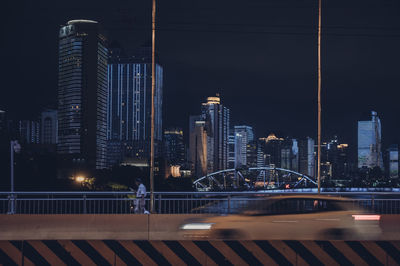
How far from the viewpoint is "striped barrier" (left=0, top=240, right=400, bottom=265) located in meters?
12.6

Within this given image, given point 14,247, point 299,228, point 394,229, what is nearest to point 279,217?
point 299,228

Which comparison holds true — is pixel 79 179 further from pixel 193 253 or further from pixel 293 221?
pixel 293 221

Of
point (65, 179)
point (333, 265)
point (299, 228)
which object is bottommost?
point (65, 179)

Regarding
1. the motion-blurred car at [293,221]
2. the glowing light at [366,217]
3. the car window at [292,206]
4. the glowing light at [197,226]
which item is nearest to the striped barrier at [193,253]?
the motion-blurred car at [293,221]

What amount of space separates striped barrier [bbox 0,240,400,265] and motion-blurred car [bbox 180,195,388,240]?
1.28ft

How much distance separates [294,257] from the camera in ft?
41.4

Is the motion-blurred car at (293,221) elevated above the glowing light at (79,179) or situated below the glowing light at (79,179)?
above

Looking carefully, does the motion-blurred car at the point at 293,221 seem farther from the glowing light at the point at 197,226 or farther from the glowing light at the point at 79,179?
the glowing light at the point at 79,179

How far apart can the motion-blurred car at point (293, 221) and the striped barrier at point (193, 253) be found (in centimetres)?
39

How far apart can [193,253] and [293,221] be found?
292 cm

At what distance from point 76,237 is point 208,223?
4.40 m

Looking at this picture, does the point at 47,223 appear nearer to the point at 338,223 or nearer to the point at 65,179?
the point at 338,223

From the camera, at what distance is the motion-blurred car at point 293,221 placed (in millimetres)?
12945

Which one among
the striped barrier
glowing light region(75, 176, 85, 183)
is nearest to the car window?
the striped barrier
